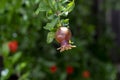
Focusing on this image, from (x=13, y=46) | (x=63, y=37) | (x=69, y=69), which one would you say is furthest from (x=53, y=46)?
(x=63, y=37)

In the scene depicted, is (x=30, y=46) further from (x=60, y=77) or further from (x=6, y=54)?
(x=6, y=54)

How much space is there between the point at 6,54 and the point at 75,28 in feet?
4.85

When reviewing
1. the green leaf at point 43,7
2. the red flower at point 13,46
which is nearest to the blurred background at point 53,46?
the red flower at point 13,46

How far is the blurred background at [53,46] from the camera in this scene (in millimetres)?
2221

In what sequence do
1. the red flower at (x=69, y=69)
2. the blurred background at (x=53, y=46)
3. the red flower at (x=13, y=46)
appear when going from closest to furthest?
the blurred background at (x=53, y=46) → the red flower at (x=13, y=46) → the red flower at (x=69, y=69)

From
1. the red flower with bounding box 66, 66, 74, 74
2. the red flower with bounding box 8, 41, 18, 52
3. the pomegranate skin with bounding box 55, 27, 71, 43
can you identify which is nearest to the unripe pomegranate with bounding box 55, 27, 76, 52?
the pomegranate skin with bounding box 55, 27, 71, 43

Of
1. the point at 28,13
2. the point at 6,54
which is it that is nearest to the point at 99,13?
the point at 28,13

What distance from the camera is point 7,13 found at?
2256 mm

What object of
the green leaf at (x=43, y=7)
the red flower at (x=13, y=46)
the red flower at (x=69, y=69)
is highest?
the green leaf at (x=43, y=7)

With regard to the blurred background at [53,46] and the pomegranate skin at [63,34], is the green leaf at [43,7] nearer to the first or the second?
the pomegranate skin at [63,34]

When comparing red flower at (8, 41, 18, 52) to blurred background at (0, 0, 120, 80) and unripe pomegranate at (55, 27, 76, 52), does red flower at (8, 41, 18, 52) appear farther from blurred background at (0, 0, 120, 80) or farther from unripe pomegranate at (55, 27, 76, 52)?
unripe pomegranate at (55, 27, 76, 52)

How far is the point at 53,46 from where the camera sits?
3125mm

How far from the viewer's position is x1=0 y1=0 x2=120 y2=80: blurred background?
2221mm

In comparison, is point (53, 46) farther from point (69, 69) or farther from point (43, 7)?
point (43, 7)
